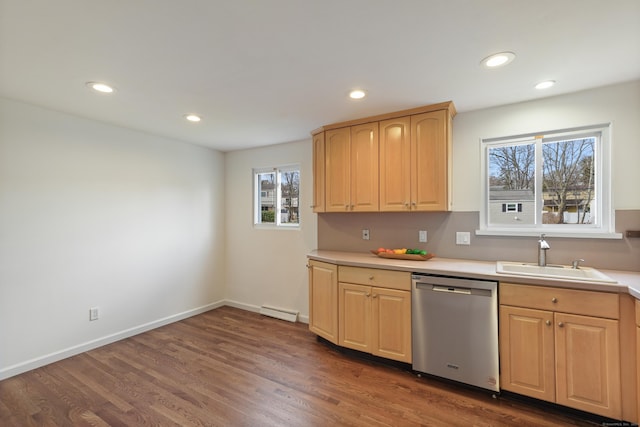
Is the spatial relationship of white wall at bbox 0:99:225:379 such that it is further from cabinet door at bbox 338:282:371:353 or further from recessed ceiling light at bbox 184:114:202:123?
cabinet door at bbox 338:282:371:353

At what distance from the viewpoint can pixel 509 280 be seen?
2115 millimetres

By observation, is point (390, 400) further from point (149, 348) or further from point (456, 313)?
point (149, 348)

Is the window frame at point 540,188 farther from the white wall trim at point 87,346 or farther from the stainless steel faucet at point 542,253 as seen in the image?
the white wall trim at point 87,346

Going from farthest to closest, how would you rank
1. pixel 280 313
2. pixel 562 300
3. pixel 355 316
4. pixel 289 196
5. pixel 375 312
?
pixel 289 196, pixel 280 313, pixel 355 316, pixel 375 312, pixel 562 300

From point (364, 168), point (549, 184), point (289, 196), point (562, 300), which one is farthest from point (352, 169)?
point (562, 300)

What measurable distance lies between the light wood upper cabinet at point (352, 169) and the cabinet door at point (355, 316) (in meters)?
0.83

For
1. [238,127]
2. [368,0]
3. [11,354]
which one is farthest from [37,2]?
[11,354]

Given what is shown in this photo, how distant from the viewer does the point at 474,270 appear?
228cm

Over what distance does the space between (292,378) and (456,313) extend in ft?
4.75

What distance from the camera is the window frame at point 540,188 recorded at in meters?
2.31

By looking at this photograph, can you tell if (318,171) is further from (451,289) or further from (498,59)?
(498,59)

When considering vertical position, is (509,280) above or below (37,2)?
below

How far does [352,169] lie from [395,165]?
464 mm

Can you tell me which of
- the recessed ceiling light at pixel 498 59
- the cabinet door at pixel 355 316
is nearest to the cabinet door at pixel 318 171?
the cabinet door at pixel 355 316
